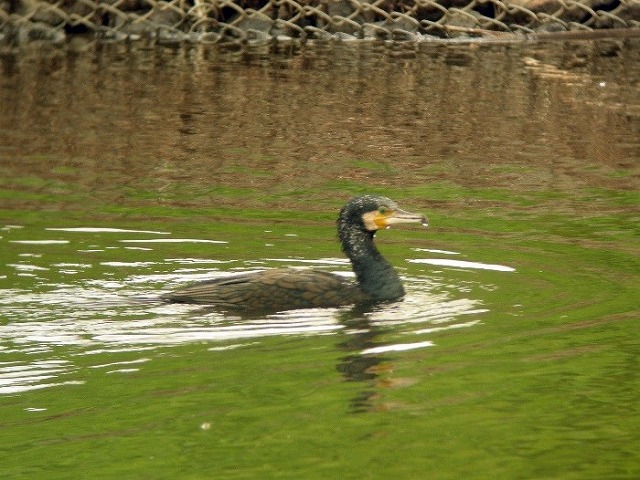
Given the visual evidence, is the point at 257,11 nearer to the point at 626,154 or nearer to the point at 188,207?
the point at 626,154

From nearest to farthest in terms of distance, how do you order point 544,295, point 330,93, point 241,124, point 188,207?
point 544,295 → point 188,207 → point 241,124 → point 330,93

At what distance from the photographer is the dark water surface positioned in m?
7.53

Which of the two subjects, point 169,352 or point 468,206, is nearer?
point 169,352

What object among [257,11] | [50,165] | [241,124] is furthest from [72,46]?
[50,165]

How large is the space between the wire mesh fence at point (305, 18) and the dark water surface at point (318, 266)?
160 inches

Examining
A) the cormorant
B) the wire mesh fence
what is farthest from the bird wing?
the wire mesh fence

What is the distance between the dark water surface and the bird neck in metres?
0.15

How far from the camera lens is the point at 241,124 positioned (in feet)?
58.4

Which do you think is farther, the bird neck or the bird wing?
the bird neck

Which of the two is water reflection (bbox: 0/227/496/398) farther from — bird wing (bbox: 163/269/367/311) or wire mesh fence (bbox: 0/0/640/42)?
wire mesh fence (bbox: 0/0/640/42)

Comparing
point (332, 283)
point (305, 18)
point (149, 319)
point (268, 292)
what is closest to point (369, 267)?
point (332, 283)

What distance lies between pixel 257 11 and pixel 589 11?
5.29 metres

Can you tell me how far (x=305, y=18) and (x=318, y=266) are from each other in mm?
15412

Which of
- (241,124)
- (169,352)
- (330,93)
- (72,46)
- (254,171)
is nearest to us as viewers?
(169,352)
